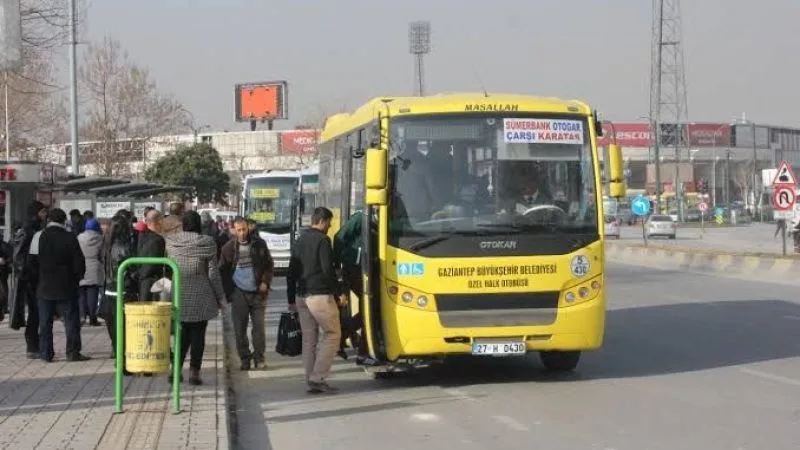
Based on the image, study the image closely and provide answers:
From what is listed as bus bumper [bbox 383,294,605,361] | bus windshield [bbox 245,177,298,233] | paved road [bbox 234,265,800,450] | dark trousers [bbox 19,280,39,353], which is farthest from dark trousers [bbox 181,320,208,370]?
bus windshield [bbox 245,177,298,233]

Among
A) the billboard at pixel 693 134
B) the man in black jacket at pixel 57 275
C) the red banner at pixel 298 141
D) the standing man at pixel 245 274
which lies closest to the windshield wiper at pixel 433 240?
the standing man at pixel 245 274

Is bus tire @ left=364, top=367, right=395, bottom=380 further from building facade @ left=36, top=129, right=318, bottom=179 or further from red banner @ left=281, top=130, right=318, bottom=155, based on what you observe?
red banner @ left=281, top=130, right=318, bottom=155

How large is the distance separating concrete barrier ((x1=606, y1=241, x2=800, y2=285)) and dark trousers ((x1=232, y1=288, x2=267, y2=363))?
19.0m

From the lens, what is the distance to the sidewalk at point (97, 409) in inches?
320

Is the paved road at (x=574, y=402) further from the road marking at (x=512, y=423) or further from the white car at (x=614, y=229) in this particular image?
the white car at (x=614, y=229)

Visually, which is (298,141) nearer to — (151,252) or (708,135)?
(708,135)

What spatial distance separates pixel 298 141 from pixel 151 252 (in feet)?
264

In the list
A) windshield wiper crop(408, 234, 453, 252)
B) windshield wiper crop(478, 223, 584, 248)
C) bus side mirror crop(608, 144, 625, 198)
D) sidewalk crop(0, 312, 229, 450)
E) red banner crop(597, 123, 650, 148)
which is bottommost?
sidewalk crop(0, 312, 229, 450)

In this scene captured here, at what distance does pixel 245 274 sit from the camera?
1330cm

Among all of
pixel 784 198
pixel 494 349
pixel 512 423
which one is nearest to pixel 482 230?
pixel 494 349

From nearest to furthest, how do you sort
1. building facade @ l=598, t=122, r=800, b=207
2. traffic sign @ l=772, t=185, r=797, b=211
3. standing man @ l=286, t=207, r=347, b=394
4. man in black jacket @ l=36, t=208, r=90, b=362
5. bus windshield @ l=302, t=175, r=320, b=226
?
1. standing man @ l=286, t=207, r=347, b=394
2. man in black jacket @ l=36, t=208, r=90, b=362
3. bus windshield @ l=302, t=175, r=320, b=226
4. traffic sign @ l=772, t=185, r=797, b=211
5. building facade @ l=598, t=122, r=800, b=207

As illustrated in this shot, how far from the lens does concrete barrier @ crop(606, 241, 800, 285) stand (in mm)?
29859

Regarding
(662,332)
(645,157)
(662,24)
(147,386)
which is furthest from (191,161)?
(645,157)

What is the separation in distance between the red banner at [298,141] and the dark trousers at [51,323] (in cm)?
6114
